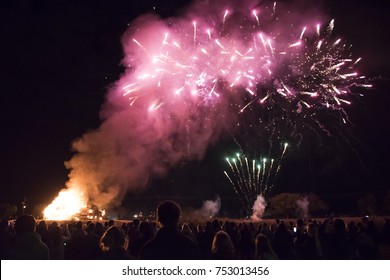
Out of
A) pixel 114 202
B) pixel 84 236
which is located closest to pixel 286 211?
pixel 114 202

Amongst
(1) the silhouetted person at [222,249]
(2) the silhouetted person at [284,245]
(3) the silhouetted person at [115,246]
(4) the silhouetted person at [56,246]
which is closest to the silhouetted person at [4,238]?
(4) the silhouetted person at [56,246]

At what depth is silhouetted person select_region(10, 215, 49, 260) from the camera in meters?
5.58

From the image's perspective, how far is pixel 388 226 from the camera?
9.50 meters

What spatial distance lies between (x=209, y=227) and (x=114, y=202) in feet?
95.1

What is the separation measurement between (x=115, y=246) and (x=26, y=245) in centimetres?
148

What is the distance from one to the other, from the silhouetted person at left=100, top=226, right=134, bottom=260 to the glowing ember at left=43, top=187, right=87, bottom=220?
3040 cm

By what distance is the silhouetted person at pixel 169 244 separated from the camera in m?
4.30

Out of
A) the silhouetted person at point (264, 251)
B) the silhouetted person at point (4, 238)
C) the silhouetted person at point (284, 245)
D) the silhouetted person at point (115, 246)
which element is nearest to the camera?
the silhouetted person at point (115, 246)

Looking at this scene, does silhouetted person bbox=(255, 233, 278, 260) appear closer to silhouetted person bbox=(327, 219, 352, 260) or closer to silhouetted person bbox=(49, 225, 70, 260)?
silhouetted person bbox=(327, 219, 352, 260)

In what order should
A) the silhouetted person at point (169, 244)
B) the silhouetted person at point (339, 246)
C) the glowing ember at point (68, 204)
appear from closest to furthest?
1. the silhouetted person at point (169, 244)
2. the silhouetted person at point (339, 246)
3. the glowing ember at point (68, 204)

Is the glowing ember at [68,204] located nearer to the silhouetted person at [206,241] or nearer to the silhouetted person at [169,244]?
the silhouetted person at [206,241]

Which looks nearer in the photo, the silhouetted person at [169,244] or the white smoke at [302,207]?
the silhouetted person at [169,244]

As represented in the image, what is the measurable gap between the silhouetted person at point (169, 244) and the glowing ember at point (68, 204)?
3121 centimetres

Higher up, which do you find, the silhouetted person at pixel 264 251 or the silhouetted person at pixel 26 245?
the silhouetted person at pixel 26 245
